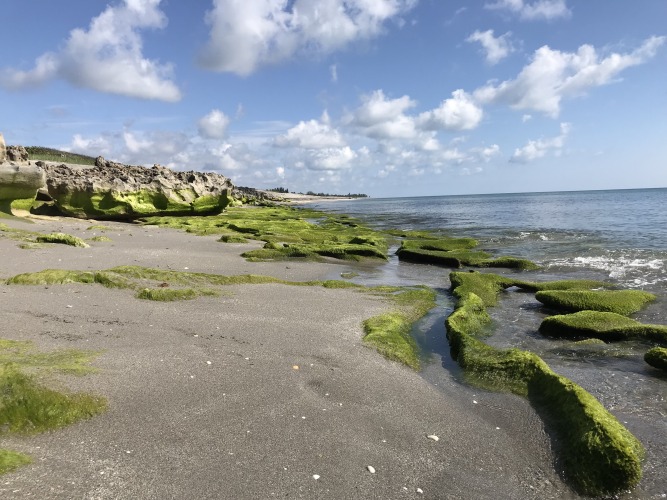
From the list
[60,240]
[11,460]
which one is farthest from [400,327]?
[60,240]

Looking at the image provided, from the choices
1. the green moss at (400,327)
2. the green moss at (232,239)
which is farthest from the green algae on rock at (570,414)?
the green moss at (232,239)

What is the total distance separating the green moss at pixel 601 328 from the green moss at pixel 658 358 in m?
1.66

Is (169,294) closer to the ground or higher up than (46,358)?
closer to the ground

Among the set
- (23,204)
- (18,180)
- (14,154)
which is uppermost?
(14,154)

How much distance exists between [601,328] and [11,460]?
37.2 ft

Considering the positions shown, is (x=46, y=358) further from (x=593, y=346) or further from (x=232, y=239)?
(x=232, y=239)

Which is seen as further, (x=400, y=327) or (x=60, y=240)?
(x=60, y=240)

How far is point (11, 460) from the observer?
4309 mm

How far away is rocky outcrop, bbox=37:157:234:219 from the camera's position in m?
34.9

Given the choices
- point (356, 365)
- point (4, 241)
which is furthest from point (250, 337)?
point (4, 241)

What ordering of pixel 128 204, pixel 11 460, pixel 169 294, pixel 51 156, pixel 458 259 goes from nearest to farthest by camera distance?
pixel 11 460
pixel 169 294
pixel 458 259
pixel 128 204
pixel 51 156

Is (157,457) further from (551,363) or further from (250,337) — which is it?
(551,363)

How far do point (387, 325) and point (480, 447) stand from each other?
4885 millimetres

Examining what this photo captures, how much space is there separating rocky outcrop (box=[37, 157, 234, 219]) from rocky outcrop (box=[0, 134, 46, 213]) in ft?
18.8
